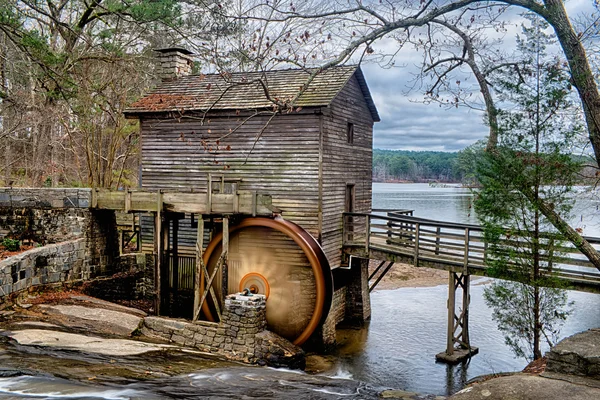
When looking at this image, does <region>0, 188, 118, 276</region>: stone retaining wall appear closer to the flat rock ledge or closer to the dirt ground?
the flat rock ledge

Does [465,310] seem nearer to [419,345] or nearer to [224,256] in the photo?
[419,345]

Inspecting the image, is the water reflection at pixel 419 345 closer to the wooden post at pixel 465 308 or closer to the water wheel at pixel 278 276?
the wooden post at pixel 465 308

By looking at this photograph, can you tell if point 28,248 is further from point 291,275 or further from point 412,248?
point 412,248

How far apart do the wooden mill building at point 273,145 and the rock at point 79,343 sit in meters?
4.43

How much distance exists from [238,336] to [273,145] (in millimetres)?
5432

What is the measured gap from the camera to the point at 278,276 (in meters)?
14.3

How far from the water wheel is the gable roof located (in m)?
3.46

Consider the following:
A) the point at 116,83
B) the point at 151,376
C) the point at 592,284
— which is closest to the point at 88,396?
the point at 151,376

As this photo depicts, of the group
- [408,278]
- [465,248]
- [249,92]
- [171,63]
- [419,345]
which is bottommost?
[408,278]

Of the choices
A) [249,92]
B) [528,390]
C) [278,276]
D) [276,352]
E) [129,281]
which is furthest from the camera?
[129,281]

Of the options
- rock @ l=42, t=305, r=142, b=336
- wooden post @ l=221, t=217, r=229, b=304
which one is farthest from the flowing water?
wooden post @ l=221, t=217, r=229, b=304

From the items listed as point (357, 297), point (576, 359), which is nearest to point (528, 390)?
point (576, 359)

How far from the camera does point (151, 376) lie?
888 cm

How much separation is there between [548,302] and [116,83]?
59.0ft
